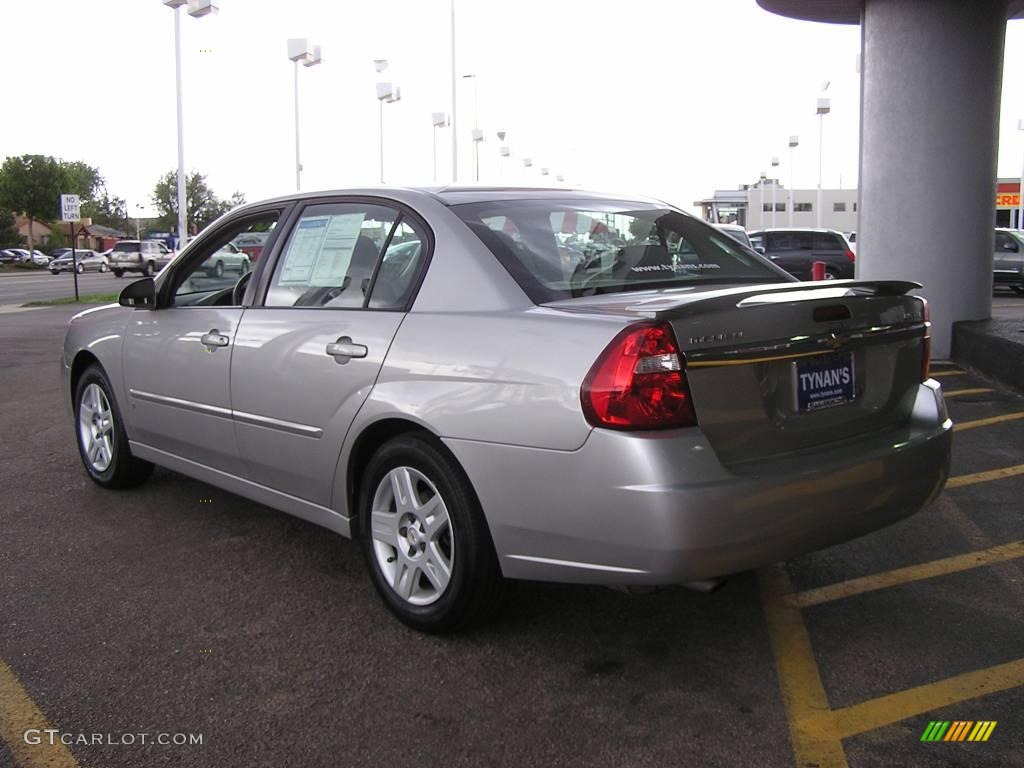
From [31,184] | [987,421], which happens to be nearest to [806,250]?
[987,421]

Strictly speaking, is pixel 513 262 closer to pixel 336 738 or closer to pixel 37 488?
pixel 336 738

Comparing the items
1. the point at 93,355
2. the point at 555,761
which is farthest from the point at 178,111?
the point at 555,761

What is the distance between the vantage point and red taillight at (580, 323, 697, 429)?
3059mm

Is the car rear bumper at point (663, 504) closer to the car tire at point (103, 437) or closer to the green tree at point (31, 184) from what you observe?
the car tire at point (103, 437)

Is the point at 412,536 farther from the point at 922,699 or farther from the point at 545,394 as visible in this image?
the point at 922,699

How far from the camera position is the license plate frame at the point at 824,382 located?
3365 millimetres

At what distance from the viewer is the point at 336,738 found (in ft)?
9.86

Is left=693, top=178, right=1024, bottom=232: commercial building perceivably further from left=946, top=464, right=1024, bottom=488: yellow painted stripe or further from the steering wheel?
the steering wheel

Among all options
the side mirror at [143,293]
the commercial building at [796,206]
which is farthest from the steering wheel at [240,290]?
the commercial building at [796,206]

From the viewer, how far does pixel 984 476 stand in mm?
5926

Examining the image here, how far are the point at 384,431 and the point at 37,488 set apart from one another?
312 cm

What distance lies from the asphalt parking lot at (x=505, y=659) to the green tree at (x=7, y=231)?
90154 mm
